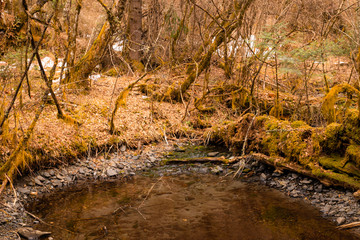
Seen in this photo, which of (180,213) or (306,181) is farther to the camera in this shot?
(306,181)

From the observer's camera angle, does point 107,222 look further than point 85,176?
No

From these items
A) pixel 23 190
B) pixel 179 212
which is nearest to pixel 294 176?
pixel 179 212

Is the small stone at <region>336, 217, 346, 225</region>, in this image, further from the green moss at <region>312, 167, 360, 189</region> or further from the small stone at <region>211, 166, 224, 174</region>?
the small stone at <region>211, 166, 224, 174</region>

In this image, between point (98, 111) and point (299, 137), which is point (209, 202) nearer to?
point (299, 137)

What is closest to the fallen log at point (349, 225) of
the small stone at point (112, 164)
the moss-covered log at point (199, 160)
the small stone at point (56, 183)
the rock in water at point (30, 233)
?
the moss-covered log at point (199, 160)

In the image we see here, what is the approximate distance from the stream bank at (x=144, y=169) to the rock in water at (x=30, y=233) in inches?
4.1

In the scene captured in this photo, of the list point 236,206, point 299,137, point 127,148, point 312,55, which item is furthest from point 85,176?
point 312,55

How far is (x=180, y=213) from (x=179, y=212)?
0.04m

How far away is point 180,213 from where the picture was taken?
4812 millimetres

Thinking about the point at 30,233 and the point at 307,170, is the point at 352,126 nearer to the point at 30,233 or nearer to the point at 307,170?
the point at 307,170

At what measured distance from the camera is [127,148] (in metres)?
7.70

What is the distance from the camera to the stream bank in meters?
4.50

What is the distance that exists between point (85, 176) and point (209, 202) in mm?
2763

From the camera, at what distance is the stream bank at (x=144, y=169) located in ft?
14.8
